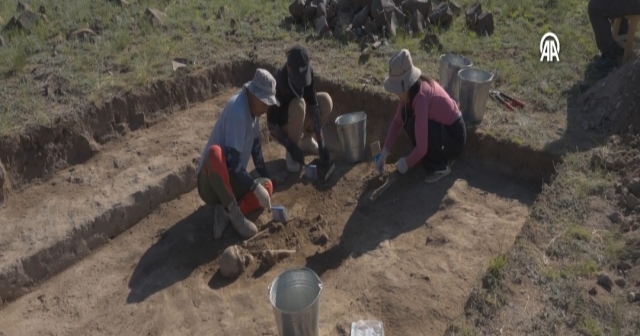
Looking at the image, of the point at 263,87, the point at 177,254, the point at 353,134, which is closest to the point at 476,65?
the point at 353,134

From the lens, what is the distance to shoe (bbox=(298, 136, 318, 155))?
245 inches

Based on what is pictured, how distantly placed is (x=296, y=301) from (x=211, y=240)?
1.49 meters

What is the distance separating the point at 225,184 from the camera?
190 inches

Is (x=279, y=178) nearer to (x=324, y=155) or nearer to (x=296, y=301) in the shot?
(x=324, y=155)

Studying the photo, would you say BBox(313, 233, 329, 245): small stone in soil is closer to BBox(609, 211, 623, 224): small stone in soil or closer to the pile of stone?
BBox(609, 211, 623, 224): small stone in soil

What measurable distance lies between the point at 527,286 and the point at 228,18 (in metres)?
5.56

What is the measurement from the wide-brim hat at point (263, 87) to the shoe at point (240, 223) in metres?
0.84

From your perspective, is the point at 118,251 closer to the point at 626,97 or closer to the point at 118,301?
the point at 118,301

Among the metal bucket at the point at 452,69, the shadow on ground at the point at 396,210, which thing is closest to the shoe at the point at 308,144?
the shadow on ground at the point at 396,210

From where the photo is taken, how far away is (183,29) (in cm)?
795

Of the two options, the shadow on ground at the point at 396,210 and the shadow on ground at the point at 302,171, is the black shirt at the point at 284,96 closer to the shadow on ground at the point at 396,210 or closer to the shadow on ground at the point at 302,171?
the shadow on ground at the point at 302,171

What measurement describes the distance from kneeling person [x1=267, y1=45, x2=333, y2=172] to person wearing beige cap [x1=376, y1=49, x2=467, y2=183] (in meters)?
0.71

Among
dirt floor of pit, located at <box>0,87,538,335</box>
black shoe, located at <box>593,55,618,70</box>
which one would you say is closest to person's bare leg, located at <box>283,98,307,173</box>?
dirt floor of pit, located at <box>0,87,538,335</box>

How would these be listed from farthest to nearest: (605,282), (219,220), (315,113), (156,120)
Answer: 1. (156,120)
2. (315,113)
3. (219,220)
4. (605,282)
